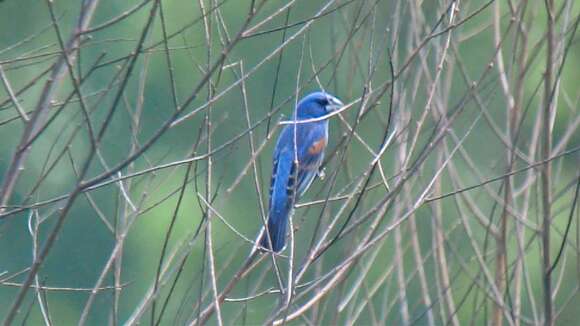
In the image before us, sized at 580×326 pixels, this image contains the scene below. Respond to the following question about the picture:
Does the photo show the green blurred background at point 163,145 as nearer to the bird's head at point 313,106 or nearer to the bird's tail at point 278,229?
the bird's head at point 313,106

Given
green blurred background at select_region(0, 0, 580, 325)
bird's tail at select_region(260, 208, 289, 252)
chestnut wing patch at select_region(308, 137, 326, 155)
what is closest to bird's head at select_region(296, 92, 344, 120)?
chestnut wing patch at select_region(308, 137, 326, 155)

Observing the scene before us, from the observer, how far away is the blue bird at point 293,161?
492 centimetres

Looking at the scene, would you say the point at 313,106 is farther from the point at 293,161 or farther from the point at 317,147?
the point at 293,161

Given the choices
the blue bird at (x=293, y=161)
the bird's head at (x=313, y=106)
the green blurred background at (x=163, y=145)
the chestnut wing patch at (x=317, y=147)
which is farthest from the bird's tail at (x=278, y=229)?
the green blurred background at (x=163, y=145)

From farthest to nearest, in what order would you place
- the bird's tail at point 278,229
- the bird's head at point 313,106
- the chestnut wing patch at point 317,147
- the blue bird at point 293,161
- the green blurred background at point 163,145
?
the green blurred background at point 163,145 < the bird's head at point 313,106 < the chestnut wing patch at point 317,147 < the blue bird at point 293,161 < the bird's tail at point 278,229

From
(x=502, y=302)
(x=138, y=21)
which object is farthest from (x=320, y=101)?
(x=138, y=21)

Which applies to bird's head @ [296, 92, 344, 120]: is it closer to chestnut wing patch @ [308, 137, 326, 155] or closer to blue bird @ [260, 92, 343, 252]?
blue bird @ [260, 92, 343, 252]

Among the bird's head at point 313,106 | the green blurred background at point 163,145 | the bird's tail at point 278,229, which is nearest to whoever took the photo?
the bird's tail at point 278,229

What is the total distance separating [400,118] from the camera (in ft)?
12.3

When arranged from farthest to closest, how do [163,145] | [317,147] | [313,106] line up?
[163,145]
[313,106]
[317,147]

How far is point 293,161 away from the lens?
17.6ft

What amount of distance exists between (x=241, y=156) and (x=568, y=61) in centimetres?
358

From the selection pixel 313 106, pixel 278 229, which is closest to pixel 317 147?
pixel 313 106

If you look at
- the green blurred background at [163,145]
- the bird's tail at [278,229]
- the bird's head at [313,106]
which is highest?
the bird's head at [313,106]
